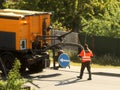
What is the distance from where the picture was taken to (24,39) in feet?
68.0

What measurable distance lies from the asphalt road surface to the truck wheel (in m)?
0.90

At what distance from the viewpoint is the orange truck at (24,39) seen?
2038 centimetres

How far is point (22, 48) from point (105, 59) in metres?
7.83

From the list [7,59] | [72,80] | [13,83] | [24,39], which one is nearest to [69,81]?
[72,80]

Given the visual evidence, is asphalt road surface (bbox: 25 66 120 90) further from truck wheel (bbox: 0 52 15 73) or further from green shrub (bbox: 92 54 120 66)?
green shrub (bbox: 92 54 120 66)

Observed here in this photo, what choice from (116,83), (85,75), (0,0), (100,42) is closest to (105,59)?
(100,42)

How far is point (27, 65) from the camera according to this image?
2128cm

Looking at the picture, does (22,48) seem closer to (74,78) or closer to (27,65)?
(27,65)

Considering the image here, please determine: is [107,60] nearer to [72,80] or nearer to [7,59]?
[72,80]

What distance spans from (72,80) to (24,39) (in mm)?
2674

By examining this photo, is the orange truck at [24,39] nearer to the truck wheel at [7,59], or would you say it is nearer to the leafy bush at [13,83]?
the truck wheel at [7,59]

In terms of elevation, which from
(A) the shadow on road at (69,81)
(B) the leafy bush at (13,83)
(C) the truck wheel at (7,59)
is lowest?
(A) the shadow on road at (69,81)

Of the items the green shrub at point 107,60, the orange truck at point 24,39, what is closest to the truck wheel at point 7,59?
the orange truck at point 24,39

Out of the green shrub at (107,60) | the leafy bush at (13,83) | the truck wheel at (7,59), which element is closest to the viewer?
the leafy bush at (13,83)
